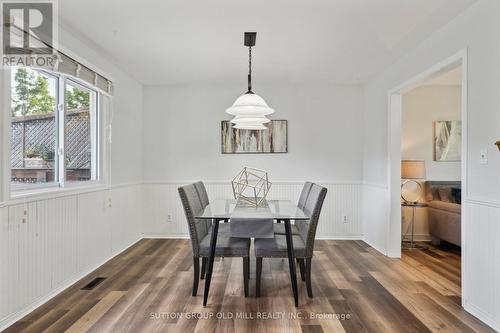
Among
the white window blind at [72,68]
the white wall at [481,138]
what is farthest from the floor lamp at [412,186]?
the white window blind at [72,68]

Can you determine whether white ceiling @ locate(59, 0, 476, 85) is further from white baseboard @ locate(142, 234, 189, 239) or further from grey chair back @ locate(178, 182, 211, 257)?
white baseboard @ locate(142, 234, 189, 239)

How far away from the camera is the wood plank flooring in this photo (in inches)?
→ 89.1

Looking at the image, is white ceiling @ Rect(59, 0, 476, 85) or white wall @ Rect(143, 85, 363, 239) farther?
white wall @ Rect(143, 85, 363, 239)

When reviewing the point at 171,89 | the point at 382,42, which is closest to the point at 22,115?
the point at 171,89

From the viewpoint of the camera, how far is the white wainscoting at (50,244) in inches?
89.0

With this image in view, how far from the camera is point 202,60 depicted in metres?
3.79

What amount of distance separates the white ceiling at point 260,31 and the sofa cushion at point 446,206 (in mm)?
2053

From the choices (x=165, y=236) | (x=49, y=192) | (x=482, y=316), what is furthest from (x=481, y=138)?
(x=165, y=236)

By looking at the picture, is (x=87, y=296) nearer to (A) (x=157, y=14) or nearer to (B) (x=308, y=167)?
(A) (x=157, y=14)

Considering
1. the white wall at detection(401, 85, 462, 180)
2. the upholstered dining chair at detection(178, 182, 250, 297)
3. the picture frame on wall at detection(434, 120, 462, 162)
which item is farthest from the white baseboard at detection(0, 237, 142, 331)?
the picture frame on wall at detection(434, 120, 462, 162)

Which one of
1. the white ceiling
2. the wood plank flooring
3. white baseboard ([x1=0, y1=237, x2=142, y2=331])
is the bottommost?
the wood plank flooring

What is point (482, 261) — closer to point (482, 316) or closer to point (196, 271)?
point (482, 316)

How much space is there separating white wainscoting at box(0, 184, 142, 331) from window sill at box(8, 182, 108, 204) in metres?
0.03

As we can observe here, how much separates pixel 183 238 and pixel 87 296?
7.28 feet
